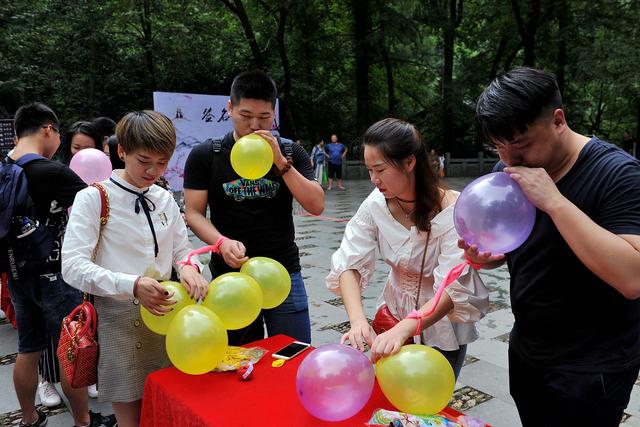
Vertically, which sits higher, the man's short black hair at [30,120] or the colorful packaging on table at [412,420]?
the man's short black hair at [30,120]

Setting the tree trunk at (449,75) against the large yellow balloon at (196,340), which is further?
the tree trunk at (449,75)

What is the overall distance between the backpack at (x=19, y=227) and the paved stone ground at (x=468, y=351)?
0.98 meters

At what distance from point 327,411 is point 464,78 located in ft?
67.3

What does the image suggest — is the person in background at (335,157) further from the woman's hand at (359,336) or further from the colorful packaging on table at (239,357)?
the woman's hand at (359,336)

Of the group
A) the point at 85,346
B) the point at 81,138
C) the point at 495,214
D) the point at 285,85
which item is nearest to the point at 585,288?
the point at 495,214

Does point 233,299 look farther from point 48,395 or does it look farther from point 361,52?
point 361,52

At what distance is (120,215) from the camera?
202cm

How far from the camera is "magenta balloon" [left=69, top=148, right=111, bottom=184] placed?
3135 mm

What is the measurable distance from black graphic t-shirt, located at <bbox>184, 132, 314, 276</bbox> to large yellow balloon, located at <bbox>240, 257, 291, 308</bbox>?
350 millimetres

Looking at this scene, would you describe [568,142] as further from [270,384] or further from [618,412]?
[270,384]

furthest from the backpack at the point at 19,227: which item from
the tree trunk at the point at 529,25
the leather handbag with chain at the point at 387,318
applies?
the tree trunk at the point at 529,25

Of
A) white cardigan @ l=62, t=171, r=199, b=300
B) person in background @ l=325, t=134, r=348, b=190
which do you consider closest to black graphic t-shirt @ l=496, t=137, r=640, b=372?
white cardigan @ l=62, t=171, r=199, b=300

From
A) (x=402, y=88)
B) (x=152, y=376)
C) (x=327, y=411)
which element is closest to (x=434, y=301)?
(x=327, y=411)

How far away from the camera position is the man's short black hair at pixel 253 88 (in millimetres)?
2279
